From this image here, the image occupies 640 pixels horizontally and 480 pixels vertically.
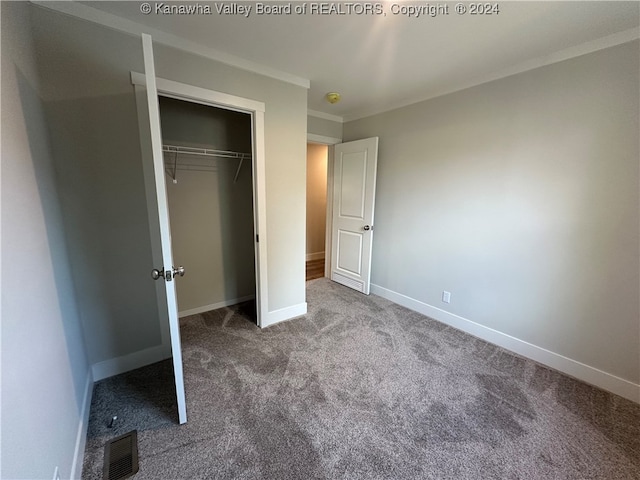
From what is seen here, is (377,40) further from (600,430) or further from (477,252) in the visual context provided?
(600,430)

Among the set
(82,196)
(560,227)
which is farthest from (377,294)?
(82,196)

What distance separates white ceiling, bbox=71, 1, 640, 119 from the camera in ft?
5.05

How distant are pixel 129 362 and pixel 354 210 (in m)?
2.80

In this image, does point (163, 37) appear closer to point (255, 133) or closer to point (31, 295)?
point (255, 133)

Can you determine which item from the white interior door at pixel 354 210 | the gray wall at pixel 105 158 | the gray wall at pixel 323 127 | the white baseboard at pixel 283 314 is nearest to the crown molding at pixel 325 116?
the gray wall at pixel 323 127

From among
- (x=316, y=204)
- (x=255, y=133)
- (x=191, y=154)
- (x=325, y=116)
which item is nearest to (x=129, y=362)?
(x=191, y=154)

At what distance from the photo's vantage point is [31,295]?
101 cm

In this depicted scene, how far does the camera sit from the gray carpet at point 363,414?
1334 mm

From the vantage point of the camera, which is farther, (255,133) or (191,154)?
(191,154)

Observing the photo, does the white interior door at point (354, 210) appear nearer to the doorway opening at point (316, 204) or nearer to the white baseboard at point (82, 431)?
the doorway opening at point (316, 204)

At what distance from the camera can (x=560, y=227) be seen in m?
1.98

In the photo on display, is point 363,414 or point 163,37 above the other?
point 163,37

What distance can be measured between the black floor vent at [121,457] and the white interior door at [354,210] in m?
2.69

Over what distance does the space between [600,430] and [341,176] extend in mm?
3218
